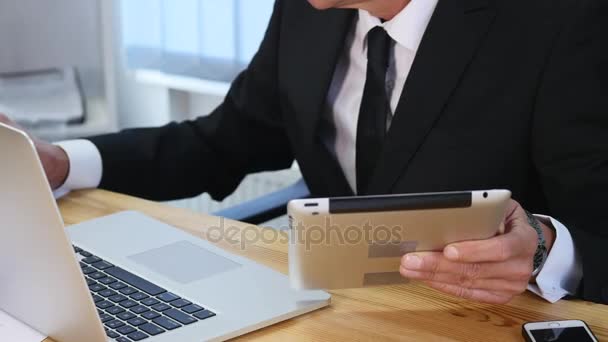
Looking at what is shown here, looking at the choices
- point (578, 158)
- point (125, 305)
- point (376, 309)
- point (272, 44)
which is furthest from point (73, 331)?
point (272, 44)

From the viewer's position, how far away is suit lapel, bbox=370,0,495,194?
1.24m

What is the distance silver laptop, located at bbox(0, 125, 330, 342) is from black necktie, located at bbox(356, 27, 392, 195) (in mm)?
349

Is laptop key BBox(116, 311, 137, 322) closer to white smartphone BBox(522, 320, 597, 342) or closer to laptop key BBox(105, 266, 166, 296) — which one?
laptop key BBox(105, 266, 166, 296)

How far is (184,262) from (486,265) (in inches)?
14.9

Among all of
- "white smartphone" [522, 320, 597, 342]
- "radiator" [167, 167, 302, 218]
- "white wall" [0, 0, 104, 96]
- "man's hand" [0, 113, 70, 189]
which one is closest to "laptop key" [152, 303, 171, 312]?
"white smartphone" [522, 320, 597, 342]

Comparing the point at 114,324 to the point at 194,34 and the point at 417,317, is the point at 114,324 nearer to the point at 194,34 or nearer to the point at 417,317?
the point at 417,317

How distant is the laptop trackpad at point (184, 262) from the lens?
1058 mm

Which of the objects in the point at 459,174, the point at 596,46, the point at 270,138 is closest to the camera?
the point at 596,46

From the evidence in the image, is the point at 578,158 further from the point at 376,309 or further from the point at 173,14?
the point at 173,14

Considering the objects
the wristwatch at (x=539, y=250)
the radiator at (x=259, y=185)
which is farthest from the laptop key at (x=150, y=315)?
the radiator at (x=259, y=185)

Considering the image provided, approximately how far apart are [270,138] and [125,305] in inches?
29.9

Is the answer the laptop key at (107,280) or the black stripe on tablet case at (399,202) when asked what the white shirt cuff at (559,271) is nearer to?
the black stripe on tablet case at (399,202)

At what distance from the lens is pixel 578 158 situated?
117 centimetres

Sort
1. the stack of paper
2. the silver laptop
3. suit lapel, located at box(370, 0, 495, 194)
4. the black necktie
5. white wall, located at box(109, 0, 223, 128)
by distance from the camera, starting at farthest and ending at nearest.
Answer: white wall, located at box(109, 0, 223, 128) < the stack of paper < the black necktie < suit lapel, located at box(370, 0, 495, 194) < the silver laptop
